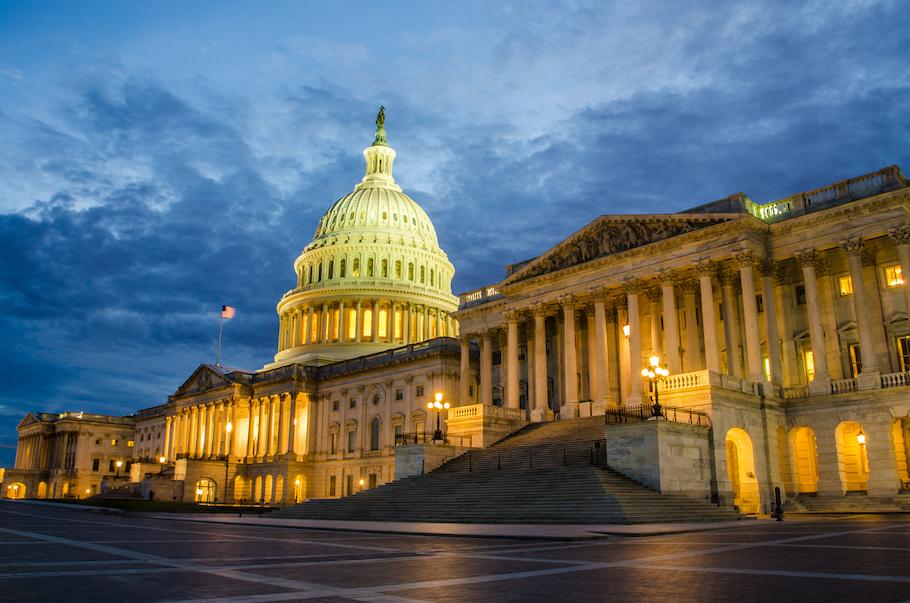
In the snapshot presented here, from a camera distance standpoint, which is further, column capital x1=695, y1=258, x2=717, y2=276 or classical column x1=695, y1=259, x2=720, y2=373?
column capital x1=695, y1=258, x2=717, y2=276

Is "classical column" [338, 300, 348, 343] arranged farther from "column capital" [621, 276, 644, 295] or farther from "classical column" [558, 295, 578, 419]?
"column capital" [621, 276, 644, 295]

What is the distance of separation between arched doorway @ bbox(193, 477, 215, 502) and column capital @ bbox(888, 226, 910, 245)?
247 ft

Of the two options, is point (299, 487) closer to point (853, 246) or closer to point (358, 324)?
point (358, 324)

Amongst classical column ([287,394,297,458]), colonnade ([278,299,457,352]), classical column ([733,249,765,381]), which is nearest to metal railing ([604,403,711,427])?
classical column ([733,249,765,381])

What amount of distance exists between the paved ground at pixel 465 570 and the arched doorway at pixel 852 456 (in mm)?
23699

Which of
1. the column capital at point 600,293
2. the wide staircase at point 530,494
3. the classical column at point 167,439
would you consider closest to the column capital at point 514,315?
the column capital at point 600,293

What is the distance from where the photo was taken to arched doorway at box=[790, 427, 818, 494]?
156 ft

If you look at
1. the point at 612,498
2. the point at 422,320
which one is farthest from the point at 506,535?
the point at 422,320

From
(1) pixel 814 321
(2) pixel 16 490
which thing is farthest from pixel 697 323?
Answer: (2) pixel 16 490

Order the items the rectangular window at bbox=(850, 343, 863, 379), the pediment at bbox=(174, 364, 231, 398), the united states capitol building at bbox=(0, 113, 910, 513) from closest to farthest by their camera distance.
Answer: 1. the united states capitol building at bbox=(0, 113, 910, 513)
2. the rectangular window at bbox=(850, 343, 863, 379)
3. the pediment at bbox=(174, 364, 231, 398)

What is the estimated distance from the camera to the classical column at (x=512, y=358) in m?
61.4

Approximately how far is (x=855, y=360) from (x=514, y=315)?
24.8 m

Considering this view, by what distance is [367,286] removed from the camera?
375ft

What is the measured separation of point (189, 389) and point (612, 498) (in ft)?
294
